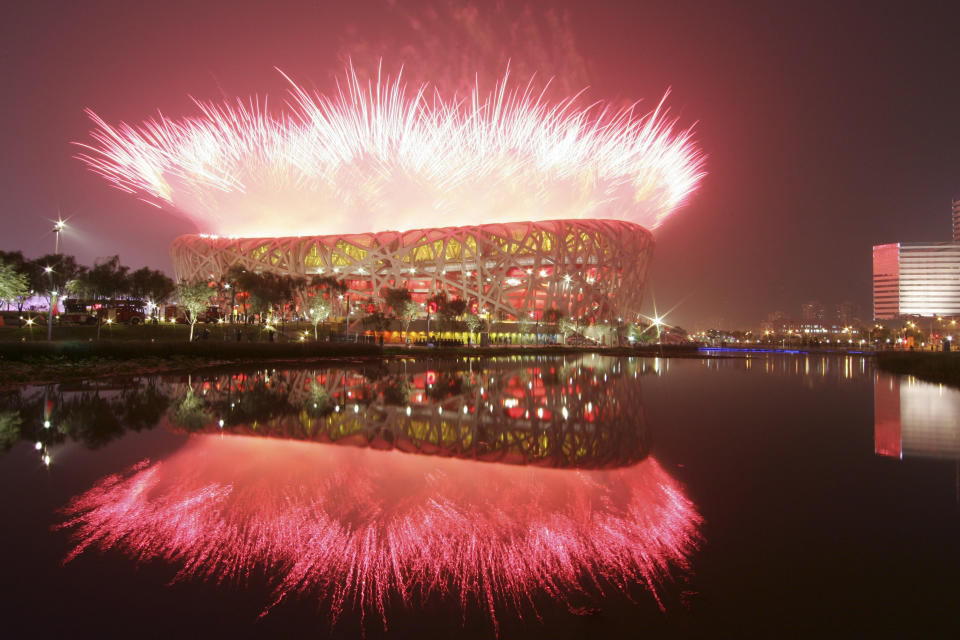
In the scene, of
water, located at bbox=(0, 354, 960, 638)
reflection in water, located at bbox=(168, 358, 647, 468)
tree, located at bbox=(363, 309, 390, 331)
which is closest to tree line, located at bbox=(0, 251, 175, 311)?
tree, located at bbox=(363, 309, 390, 331)

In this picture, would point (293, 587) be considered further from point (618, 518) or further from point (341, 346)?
point (341, 346)

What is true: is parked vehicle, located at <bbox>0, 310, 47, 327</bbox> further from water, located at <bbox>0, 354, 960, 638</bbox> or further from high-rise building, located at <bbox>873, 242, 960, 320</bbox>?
high-rise building, located at <bbox>873, 242, 960, 320</bbox>

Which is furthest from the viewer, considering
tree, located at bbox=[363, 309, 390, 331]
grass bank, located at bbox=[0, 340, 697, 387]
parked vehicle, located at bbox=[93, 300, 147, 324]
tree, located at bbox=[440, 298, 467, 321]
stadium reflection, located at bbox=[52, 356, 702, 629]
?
tree, located at bbox=[440, 298, 467, 321]

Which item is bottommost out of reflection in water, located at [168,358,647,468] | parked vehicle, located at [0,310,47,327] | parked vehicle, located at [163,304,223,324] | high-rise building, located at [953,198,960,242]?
reflection in water, located at [168,358,647,468]

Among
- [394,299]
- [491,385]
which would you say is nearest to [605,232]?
[394,299]

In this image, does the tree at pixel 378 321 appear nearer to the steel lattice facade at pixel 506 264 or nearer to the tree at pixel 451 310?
the tree at pixel 451 310

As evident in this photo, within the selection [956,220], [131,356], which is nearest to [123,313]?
[131,356]

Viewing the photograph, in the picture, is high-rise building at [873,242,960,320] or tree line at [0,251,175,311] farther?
high-rise building at [873,242,960,320]
